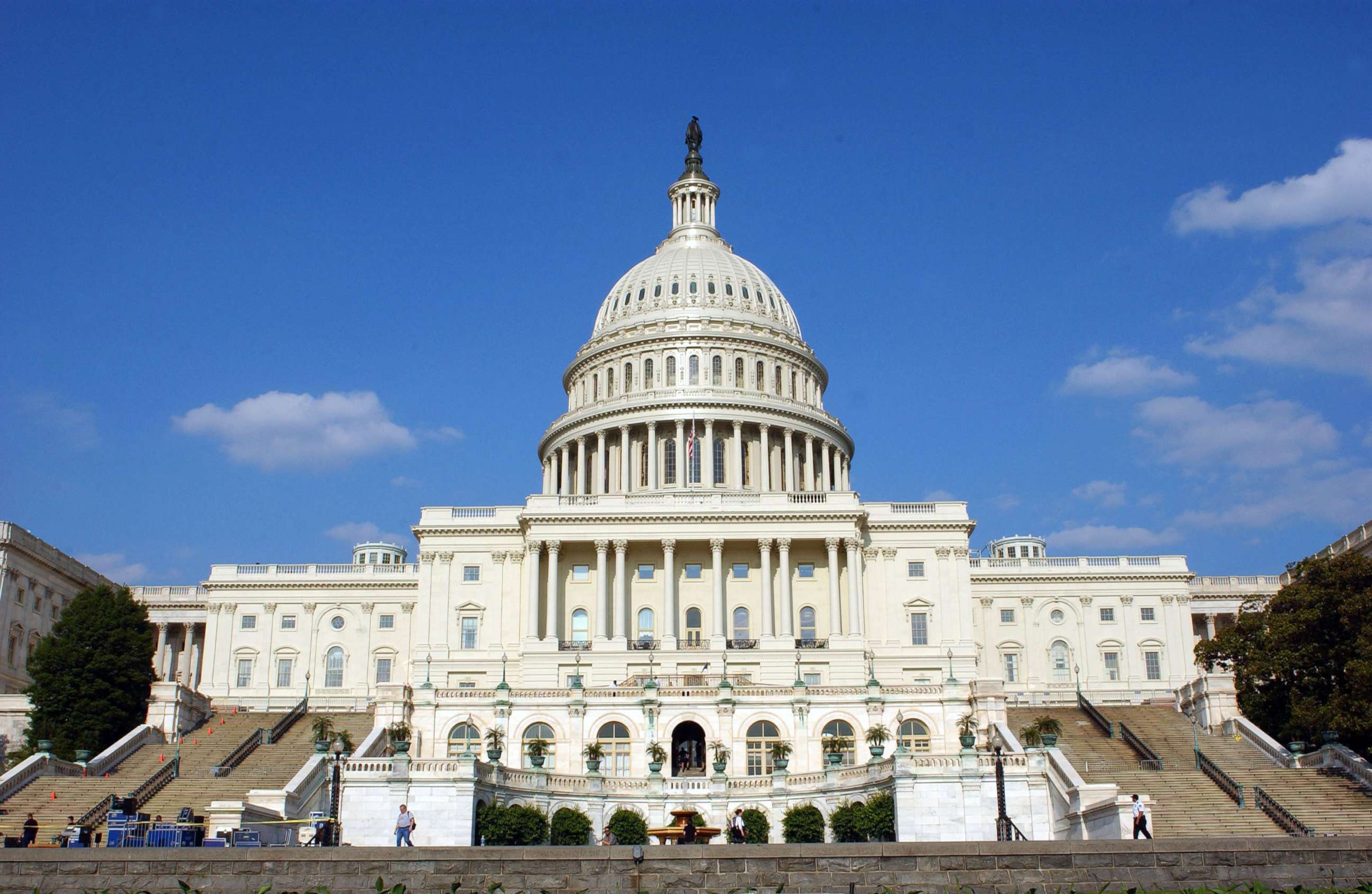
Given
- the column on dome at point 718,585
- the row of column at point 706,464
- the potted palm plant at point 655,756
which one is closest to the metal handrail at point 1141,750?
the potted palm plant at point 655,756

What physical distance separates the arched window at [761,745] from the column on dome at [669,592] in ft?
80.5

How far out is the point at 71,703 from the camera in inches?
2685

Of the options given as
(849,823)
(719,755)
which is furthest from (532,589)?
(849,823)

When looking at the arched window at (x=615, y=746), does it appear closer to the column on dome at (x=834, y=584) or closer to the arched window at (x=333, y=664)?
the column on dome at (x=834, y=584)

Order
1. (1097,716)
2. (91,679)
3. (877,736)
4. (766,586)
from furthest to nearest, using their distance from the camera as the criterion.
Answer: (766,586)
(91,679)
(1097,716)
(877,736)

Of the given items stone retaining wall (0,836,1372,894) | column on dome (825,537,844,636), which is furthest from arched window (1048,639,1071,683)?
stone retaining wall (0,836,1372,894)

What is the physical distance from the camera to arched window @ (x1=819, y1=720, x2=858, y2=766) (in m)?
58.1

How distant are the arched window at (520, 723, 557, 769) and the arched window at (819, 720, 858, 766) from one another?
11.0 m

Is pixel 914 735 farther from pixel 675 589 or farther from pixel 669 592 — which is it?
pixel 675 589

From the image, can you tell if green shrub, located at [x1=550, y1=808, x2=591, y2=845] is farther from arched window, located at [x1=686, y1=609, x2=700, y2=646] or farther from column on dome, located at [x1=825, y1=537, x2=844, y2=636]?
column on dome, located at [x1=825, y1=537, x2=844, y2=636]

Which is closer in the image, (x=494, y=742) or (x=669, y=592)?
(x=494, y=742)

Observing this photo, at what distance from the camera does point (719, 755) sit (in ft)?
180

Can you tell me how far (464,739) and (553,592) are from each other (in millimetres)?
25452

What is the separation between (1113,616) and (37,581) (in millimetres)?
70273
